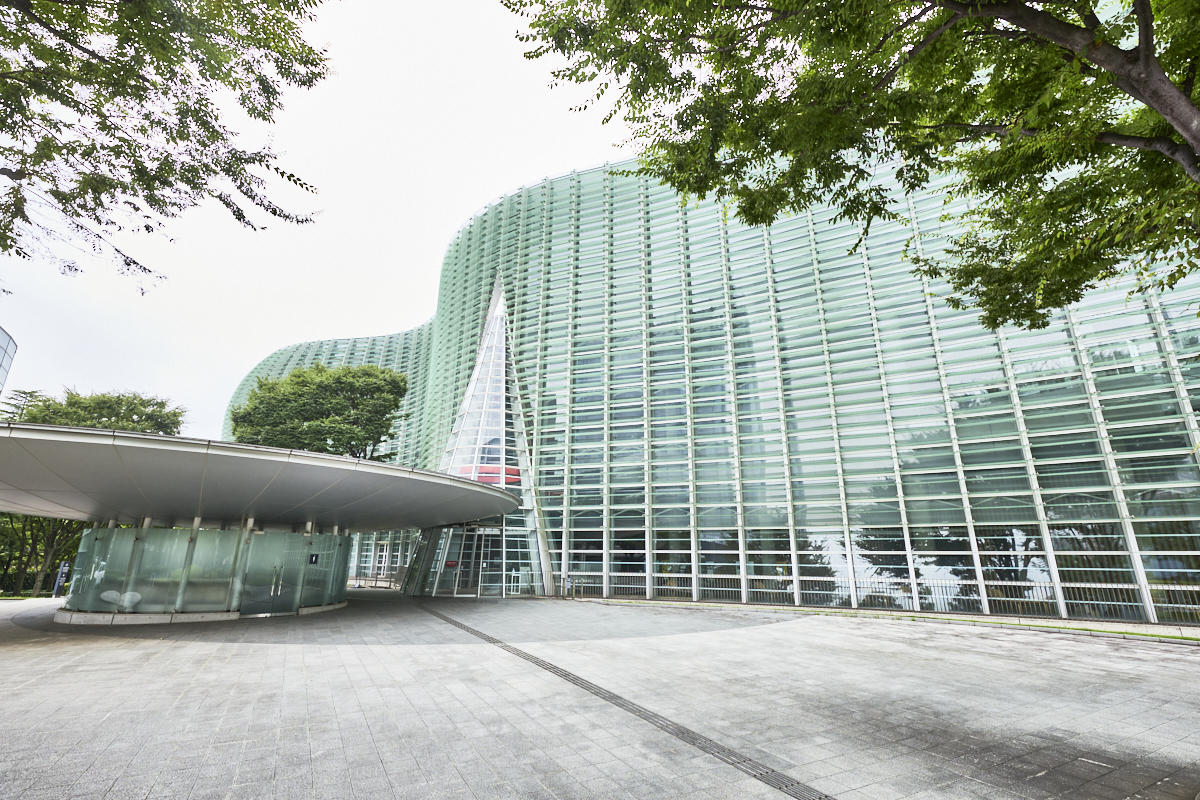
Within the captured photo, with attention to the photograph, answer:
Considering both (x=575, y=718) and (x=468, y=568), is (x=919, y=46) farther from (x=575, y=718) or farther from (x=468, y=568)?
(x=468, y=568)

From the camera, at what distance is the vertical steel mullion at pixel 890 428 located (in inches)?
828

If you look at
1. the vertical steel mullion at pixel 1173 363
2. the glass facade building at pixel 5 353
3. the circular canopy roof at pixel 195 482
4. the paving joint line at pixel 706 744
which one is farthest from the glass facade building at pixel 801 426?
the glass facade building at pixel 5 353

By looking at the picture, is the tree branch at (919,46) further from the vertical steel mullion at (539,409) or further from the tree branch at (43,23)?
the vertical steel mullion at (539,409)

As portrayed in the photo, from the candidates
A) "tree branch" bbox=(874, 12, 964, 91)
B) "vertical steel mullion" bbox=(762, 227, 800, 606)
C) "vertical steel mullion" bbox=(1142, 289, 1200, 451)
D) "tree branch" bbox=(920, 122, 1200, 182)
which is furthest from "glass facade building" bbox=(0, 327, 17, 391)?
"vertical steel mullion" bbox=(1142, 289, 1200, 451)

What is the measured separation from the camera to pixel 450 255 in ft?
141

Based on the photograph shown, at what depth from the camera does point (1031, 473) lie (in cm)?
1995

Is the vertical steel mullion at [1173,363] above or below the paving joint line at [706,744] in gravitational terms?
above

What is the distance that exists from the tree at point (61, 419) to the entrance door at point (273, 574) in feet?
57.8

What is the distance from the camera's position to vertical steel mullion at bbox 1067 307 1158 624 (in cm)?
1772

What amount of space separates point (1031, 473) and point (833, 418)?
7512 millimetres

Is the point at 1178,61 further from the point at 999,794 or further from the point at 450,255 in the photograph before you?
the point at 450,255

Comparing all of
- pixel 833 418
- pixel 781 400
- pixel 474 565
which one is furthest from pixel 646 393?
pixel 474 565

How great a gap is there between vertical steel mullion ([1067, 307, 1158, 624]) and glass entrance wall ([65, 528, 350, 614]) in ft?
94.2

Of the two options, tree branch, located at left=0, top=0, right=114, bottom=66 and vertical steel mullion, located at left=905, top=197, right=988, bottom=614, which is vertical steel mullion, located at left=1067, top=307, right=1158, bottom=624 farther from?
tree branch, located at left=0, top=0, right=114, bottom=66
